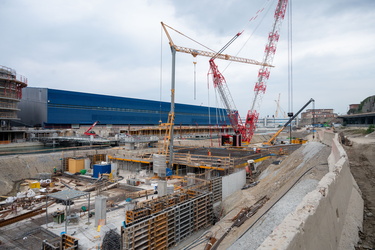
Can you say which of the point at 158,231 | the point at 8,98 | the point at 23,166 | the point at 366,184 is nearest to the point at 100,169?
the point at 23,166

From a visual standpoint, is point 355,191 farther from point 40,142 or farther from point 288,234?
point 40,142

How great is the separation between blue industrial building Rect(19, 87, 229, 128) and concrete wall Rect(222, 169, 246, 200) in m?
40.7

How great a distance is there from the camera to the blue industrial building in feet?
164

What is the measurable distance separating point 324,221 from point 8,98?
48.1 m

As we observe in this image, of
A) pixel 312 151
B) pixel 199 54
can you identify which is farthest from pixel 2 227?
pixel 199 54

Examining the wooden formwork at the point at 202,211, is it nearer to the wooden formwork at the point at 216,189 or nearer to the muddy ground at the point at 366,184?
the wooden formwork at the point at 216,189

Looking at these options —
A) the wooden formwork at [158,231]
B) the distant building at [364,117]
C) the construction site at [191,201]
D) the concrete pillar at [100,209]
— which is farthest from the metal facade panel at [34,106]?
the distant building at [364,117]

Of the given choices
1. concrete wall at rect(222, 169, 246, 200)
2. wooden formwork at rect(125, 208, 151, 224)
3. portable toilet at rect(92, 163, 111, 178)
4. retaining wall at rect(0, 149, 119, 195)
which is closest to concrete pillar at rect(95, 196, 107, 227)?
wooden formwork at rect(125, 208, 151, 224)

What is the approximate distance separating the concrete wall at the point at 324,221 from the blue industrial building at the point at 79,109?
5208 cm

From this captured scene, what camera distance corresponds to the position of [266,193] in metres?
13.5

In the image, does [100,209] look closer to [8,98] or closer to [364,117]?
[8,98]

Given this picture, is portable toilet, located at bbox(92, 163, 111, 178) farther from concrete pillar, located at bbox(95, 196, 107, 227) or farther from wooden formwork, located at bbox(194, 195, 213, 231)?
wooden formwork, located at bbox(194, 195, 213, 231)

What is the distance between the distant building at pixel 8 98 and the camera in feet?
127

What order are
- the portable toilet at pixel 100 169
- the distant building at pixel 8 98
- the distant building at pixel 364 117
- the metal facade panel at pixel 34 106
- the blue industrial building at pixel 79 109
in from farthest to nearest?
the distant building at pixel 364 117
the blue industrial building at pixel 79 109
the metal facade panel at pixel 34 106
the distant building at pixel 8 98
the portable toilet at pixel 100 169
